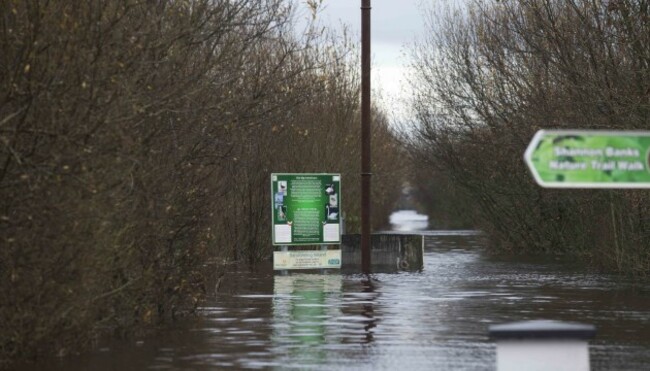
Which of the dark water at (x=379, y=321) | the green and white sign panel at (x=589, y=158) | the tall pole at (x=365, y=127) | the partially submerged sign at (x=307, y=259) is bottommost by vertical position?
the dark water at (x=379, y=321)

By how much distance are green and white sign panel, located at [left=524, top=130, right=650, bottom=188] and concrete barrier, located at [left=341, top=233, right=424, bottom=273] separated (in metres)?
22.4

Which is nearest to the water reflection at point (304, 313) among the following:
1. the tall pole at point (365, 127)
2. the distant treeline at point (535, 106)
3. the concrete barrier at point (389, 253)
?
the tall pole at point (365, 127)

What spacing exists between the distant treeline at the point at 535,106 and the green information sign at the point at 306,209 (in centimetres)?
449

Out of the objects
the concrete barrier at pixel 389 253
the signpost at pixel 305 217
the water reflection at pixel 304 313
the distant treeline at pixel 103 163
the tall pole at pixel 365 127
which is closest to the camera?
the distant treeline at pixel 103 163

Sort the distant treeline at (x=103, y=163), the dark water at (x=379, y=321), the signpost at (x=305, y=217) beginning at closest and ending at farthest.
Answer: the distant treeline at (x=103, y=163)
the dark water at (x=379, y=321)
the signpost at (x=305, y=217)

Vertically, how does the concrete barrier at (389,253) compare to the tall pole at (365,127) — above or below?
below

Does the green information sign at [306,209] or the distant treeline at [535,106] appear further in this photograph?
the green information sign at [306,209]

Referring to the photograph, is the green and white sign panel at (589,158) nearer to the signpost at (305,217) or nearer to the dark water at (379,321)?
the dark water at (379,321)

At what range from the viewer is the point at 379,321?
17.0 metres

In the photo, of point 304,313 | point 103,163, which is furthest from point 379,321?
point 103,163

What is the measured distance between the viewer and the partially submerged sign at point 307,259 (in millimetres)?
27297

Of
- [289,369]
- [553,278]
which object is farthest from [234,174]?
[289,369]

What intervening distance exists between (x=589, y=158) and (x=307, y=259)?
2098cm


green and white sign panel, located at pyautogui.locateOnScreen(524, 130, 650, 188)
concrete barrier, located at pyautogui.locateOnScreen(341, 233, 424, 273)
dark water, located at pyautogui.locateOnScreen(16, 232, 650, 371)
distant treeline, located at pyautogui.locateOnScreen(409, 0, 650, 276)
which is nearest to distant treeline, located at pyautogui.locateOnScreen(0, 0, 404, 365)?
dark water, located at pyautogui.locateOnScreen(16, 232, 650, 371)
